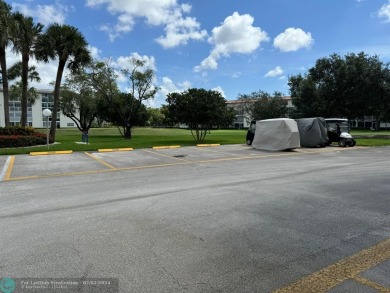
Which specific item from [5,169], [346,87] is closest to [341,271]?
[5,169]

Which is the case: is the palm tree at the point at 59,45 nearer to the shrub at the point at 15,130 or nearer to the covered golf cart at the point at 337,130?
the shrub at the point at 15,130

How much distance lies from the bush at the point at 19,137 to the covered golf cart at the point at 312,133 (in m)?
17.7

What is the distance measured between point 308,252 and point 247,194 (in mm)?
3160

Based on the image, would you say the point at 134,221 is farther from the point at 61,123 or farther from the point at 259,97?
the point at 61,123

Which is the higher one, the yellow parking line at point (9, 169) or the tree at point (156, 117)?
the tree at point (156, 117)

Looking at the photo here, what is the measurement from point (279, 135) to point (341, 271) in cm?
1604

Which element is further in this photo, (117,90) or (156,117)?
(156,117)

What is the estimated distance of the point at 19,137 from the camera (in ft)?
64.0

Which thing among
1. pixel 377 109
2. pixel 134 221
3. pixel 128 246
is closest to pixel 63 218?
pixel 134 221

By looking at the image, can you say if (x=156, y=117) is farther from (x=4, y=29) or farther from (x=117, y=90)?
(x=4, y=29)

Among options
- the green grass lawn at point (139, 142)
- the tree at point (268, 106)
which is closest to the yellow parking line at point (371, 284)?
the green grass lawn at point (139, 142)

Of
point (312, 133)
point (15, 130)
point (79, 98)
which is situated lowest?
Result: point (15, 130)

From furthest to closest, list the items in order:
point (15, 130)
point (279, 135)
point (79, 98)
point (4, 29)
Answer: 1. point (79, 98)
2. point (4, 29)
3. point (15, 130)
4. point (279, 135)

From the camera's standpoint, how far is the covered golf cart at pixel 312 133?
2097 cm
